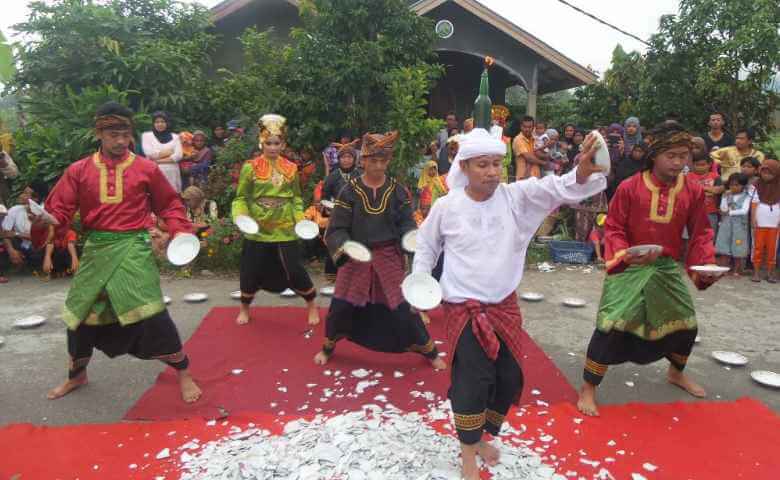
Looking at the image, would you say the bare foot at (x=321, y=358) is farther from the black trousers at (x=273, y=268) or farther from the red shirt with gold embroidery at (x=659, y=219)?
the red shirt with gold embroidery at (x=659, y=219)

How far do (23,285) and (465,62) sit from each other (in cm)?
1041

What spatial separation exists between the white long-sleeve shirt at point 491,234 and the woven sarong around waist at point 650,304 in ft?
3.60

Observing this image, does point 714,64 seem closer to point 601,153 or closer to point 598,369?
point 598,369

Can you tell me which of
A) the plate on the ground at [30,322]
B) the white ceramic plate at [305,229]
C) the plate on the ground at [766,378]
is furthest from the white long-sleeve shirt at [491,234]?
the plate on the ground at [30,322]

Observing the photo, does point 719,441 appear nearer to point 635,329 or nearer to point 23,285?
point 635,329

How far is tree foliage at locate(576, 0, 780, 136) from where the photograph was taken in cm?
873

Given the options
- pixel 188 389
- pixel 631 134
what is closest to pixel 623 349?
pixel 188 389

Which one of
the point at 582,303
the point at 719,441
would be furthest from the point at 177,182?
the point at 719,441

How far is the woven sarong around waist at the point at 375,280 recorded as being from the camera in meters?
4.08

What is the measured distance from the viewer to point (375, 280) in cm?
415

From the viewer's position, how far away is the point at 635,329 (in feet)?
11.6

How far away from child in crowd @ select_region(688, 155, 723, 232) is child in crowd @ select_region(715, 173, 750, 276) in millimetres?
191

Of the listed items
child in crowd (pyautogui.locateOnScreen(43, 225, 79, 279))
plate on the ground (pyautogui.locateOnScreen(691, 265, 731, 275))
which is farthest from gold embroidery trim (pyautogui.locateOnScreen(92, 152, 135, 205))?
child in crowd (pyautogui.locateOnScreen(43, 225, 79, 279))

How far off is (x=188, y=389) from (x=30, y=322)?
2690 millimetres
